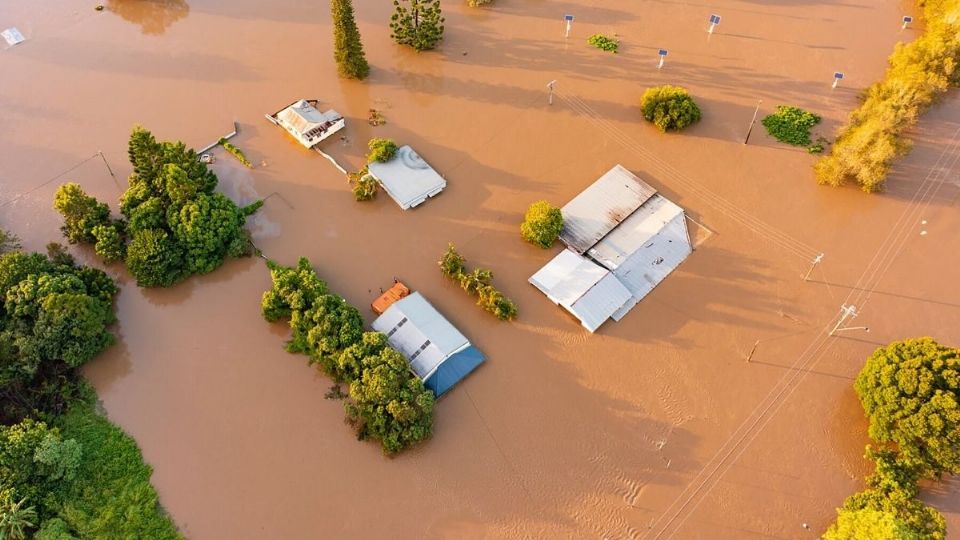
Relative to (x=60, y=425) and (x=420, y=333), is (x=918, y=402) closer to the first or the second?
(x=420, y=333)

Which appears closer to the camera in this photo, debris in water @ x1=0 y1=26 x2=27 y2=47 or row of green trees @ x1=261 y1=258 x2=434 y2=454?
row of green trees @ x1=261 y1=258 x2=434 y2=454

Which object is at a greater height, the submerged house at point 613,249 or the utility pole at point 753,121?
the utility pole at point 753,121

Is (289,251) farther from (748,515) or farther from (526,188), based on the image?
(748,515)

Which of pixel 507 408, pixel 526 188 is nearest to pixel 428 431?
pixel 507 408

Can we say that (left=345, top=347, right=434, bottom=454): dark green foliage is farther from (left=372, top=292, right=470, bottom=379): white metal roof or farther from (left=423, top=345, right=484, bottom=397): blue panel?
(left=372, top=292, right=470, bottom=379): white metal roof

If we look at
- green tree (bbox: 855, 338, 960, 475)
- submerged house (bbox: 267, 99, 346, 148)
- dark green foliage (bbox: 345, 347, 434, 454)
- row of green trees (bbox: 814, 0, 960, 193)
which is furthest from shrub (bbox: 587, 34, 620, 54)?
dark green foliage (bbox: 345, 347, 434, 454)

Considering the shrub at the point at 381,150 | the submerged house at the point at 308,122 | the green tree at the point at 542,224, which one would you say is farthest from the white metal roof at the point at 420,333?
the submerged house at the point at 308,122

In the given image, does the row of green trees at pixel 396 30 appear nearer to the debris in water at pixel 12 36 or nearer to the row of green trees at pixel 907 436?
the debris in water at pixel 12 36

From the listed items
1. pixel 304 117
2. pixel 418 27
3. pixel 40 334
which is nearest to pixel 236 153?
pixel 304 117
